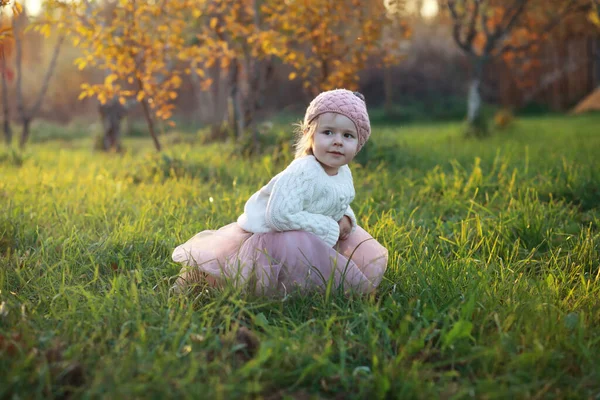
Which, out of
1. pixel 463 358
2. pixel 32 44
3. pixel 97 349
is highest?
pixel 32 44

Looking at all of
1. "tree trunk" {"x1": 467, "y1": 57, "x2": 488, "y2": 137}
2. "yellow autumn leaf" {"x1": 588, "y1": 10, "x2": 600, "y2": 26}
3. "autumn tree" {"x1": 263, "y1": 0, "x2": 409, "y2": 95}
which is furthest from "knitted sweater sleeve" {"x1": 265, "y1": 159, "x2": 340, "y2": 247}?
"tree trunk" {"x1": 467, "y1": 57, "x2": 488, "y2": 137}

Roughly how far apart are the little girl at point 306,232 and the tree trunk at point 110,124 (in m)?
6.29

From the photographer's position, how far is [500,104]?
62.5ft

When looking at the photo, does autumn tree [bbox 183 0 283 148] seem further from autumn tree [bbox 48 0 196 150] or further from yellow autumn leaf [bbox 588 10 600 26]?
yellow autumn leaf [bbox 588 10 600 26]

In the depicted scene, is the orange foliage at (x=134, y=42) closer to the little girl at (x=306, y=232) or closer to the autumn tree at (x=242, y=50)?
the autumn tree at (x=242, y=50)

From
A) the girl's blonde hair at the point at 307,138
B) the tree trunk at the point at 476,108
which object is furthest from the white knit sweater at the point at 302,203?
the tree trunk at the point at 476,108

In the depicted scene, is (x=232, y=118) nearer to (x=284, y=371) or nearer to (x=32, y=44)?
(x=284, y=371)

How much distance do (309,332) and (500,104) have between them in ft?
61.8

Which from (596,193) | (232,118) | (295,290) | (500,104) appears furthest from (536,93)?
(295,290)

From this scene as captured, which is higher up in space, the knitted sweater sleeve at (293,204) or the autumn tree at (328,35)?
the autumn tree at (328,35)

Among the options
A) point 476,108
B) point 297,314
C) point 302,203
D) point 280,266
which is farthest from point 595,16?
point 297,314

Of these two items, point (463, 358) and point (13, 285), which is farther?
point (13, 285)

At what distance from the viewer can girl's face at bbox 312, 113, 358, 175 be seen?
2535mm

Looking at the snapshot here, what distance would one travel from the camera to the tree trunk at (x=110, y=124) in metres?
8.38
